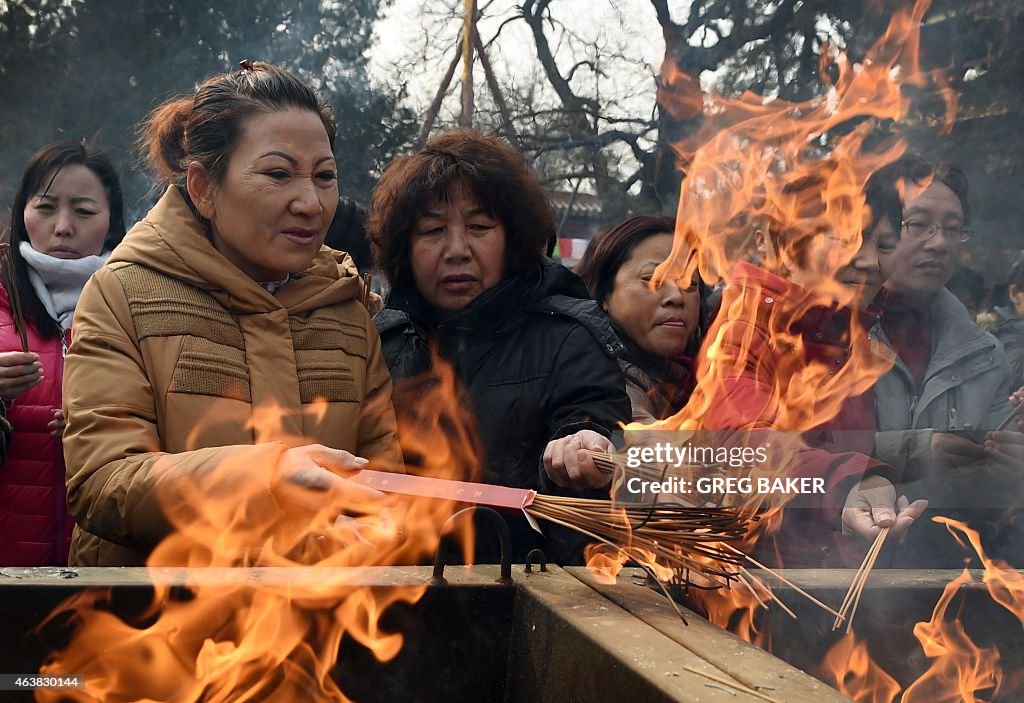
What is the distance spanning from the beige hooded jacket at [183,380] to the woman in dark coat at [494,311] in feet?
1.06

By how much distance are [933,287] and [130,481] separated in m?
2.51

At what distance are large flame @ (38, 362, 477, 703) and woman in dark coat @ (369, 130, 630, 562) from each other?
1.89 feet

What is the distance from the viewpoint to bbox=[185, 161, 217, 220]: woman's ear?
7.76 ft

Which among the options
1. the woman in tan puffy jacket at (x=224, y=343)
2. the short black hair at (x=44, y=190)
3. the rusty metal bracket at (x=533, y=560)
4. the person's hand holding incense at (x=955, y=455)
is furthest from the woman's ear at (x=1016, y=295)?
the short black hair at (x=44, y=190)

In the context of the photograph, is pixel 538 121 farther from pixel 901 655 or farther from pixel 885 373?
pixel 901 655

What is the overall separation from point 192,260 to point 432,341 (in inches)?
30.0

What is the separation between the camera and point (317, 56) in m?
9.44

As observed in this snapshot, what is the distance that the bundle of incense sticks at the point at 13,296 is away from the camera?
293cm

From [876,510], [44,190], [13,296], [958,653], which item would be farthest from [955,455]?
[44,190]

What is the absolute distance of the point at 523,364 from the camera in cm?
271

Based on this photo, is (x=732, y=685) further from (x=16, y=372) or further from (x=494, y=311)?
(x=16, y=372)

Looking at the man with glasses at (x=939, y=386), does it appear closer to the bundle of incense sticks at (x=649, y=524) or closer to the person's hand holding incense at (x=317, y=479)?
the bundle of incense sticks at (x=649, y=524)

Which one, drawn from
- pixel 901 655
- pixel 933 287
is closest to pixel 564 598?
pixel 901 655

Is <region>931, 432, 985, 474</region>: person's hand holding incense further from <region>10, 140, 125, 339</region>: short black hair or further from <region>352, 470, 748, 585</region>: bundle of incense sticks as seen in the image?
<region>10, 140, 125, 339</region>: short black hair
